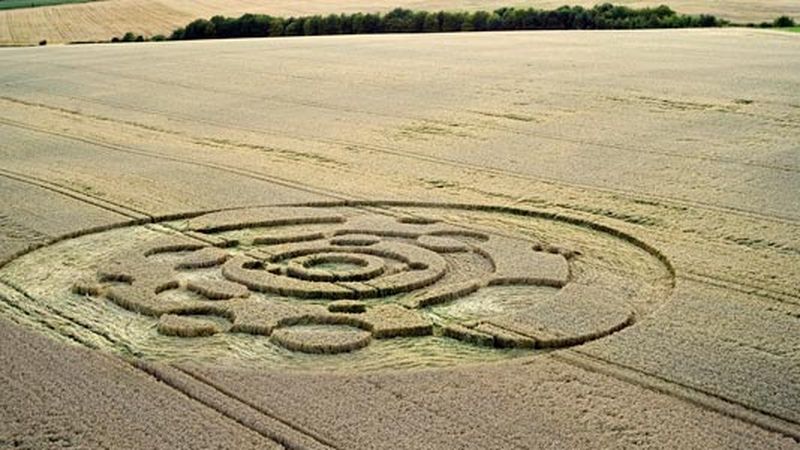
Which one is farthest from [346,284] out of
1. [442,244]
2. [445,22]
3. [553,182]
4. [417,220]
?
[445,22]

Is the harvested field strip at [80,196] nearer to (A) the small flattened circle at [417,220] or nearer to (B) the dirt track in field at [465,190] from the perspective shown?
(B) the dirt track in field at [465,190]

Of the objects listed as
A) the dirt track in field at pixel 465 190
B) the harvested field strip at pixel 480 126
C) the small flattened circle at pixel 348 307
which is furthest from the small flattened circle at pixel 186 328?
the harvested field strip at pixel 480 126

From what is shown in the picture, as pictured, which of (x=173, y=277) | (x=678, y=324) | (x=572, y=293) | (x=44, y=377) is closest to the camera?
(x=44, y=377)

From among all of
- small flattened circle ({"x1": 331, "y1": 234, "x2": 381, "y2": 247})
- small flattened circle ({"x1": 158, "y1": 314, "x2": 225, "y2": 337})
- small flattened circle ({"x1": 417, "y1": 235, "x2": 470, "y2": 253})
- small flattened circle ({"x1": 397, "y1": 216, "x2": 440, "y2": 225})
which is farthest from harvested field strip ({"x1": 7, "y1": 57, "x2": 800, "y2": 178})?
small flattened circle ({"x1": 158, "y1": 314, "x2": 225, "y2": 337})

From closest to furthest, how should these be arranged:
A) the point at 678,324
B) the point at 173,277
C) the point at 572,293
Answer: the point at 678,324, the point at 572,293, the point at 173,277

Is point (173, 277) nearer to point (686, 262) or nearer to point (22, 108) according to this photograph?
point (686, 262)

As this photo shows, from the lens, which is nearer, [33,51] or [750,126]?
[750,126]

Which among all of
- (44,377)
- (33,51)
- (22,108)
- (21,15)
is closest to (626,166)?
(44,377)
